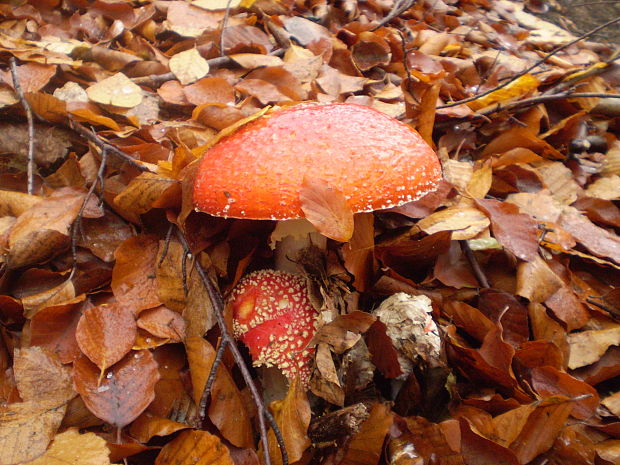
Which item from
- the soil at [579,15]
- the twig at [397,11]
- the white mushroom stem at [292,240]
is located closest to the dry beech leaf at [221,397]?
the white mushroom stem at [292,240]

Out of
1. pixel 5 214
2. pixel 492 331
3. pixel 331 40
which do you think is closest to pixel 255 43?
pixel 331 40

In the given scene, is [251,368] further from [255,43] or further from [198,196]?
[255,43]


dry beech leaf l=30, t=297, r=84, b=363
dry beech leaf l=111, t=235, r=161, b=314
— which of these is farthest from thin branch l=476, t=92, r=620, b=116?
dry beech leaf l=30, t=297, r=84, b=363

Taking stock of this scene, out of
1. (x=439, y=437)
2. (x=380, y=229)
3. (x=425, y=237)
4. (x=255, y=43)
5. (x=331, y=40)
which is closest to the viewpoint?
(x=439, y=437)

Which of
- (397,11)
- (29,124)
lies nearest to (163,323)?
(29,124)

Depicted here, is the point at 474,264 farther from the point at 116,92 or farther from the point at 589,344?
the point at 116,92
